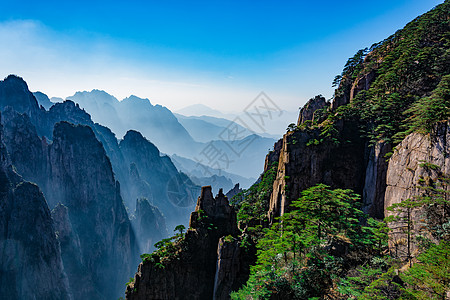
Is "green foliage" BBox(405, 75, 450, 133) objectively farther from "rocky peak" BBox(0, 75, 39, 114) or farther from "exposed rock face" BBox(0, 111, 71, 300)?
"rocky peak" BBox(0, 75, 39, 114)

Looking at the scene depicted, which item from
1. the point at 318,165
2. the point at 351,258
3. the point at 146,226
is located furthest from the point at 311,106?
the point at 146,226

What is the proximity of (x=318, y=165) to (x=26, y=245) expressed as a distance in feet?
207

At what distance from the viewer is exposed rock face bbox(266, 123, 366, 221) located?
95.9 feet

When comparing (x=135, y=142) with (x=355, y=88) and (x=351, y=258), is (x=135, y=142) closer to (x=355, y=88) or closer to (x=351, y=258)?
(x=355, y=88)

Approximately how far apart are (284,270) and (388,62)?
33216 millimetres

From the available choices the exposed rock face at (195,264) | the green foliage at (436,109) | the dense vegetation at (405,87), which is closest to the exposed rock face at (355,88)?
the dense vegetation at (405,87)

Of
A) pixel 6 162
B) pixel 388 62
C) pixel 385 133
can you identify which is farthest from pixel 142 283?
pixel 6 162

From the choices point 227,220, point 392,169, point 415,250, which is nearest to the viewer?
point 415,250

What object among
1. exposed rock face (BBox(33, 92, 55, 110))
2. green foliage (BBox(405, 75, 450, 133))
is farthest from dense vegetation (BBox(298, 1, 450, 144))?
exposed rock face (BBox(33, 92, 55, 110))

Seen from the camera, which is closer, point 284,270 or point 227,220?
point 284,270

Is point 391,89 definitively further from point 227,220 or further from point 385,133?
point 227,220

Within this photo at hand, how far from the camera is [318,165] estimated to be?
2973cm

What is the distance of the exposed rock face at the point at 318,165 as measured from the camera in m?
29.2

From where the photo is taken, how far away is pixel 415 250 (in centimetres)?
1381
